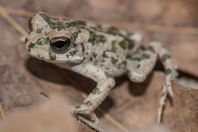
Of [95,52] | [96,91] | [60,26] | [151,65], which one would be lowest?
[96,91]

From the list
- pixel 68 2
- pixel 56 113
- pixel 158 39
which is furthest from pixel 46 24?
pixel 158 39

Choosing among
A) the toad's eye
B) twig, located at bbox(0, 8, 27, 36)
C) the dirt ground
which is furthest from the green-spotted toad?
twig, located at bbox(0, 8, 27, 36)

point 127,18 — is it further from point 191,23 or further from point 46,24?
point 46,24

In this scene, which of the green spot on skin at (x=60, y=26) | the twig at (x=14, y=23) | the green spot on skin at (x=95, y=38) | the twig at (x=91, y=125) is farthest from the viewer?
the twig at (x=14, y=23)

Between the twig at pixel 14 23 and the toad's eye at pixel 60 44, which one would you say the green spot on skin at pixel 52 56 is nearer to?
the toad's eye at pixel 60 44

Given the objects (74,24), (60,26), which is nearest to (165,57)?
(74,24)

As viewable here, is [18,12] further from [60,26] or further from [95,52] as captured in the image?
[95,52]

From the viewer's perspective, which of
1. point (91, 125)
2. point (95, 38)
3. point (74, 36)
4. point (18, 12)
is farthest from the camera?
point (18, 12)

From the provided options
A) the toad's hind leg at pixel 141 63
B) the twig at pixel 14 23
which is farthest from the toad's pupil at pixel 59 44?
the toad's hind leg at pixel 141 63
